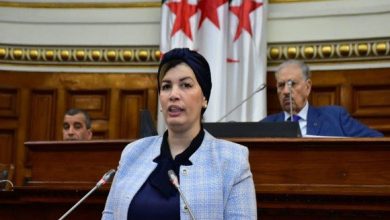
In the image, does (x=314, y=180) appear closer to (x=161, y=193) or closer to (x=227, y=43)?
(x=161, y=193)

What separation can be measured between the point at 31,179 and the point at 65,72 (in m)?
2.00

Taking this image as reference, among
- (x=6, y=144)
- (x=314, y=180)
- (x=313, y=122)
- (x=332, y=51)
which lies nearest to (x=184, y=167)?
(x=314, y=180)

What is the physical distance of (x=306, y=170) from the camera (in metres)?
3.13

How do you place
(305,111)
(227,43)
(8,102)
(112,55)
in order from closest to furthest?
(305,111), (227,43), (112,55), (8,102)

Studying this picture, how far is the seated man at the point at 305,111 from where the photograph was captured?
423 cm

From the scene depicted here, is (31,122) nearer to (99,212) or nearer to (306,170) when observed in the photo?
(99,212)

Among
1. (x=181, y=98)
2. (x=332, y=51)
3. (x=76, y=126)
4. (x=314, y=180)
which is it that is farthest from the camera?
(x=332, y=51)

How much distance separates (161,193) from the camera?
1993 millimetres

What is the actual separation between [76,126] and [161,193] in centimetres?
288

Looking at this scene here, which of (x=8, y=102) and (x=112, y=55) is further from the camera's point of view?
(x=8, y=102)

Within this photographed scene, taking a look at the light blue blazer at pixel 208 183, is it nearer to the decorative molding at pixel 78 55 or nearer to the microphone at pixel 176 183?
the microphone at pixel 176 183

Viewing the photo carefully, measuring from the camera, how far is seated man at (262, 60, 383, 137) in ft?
13.9

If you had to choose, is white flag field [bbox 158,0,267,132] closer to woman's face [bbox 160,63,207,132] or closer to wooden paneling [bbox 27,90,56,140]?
wooden paneling [bbox 27,90,56,140]

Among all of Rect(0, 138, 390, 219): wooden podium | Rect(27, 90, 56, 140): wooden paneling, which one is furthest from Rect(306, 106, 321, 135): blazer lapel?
Rect(27, 90, 56, 140): wooden paneling
